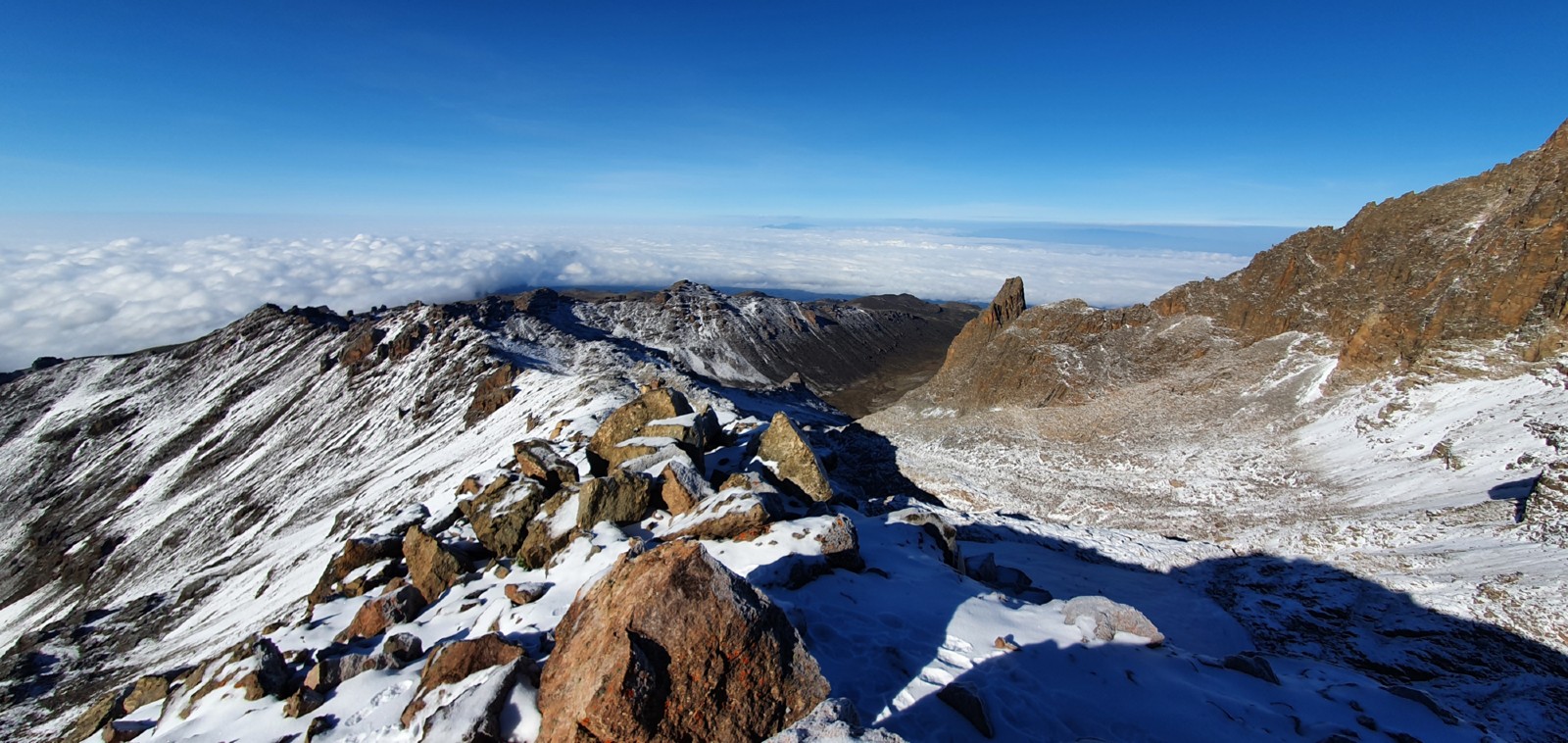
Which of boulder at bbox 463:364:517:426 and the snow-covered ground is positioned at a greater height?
the snow-covered ground

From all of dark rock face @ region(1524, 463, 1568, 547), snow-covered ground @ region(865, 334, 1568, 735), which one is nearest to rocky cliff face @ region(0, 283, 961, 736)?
snow-covered ground @ region(865, 334, 1568, 735)

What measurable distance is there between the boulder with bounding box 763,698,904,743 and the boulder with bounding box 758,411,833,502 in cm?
1100

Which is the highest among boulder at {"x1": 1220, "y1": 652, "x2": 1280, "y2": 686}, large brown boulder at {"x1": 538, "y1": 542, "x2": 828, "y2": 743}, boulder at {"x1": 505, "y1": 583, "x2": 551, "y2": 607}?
large brown boulder at {"x1": 538, "y1": 542, "x2": 828, "y2": 743}

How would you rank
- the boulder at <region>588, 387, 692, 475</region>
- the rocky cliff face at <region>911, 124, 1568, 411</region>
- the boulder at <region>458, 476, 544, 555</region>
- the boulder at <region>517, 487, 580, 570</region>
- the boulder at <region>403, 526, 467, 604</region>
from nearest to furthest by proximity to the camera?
the boulder at <region>517, 487, 580, 570</region> → the boulder at <region>403, 526, 467, 604</region> → the boulder at <region>458, 476, 544, 555</region> → the boulder at <region>588, 387, 692, 475</region> → the rocky cliff face at <region>911, 124, 1568, 411</region>

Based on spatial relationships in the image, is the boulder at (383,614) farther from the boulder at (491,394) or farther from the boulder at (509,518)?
the boulder at (491,394)

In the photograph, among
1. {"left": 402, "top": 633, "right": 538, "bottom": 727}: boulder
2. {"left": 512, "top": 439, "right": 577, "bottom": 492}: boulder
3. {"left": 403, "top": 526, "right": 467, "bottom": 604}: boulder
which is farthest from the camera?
{"left": 512, "top": 439, "right": 577, "bottom": 492}: boulder

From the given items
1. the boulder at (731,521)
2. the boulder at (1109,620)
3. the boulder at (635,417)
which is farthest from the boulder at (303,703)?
the boulder at (1109,620)

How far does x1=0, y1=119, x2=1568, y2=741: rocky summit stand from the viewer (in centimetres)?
812

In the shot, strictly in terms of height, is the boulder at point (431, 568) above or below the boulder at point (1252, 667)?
below

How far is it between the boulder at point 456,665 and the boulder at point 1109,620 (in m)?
9.09

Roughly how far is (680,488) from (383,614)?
7.12 m

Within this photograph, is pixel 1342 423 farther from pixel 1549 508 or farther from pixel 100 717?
pixel 100 717

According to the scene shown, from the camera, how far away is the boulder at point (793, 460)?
59.3ft

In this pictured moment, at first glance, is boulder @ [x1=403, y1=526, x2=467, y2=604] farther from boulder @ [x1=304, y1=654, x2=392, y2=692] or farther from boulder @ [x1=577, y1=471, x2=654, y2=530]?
boulder @ [x1=304, y1=654, x2=392, y2=692]
